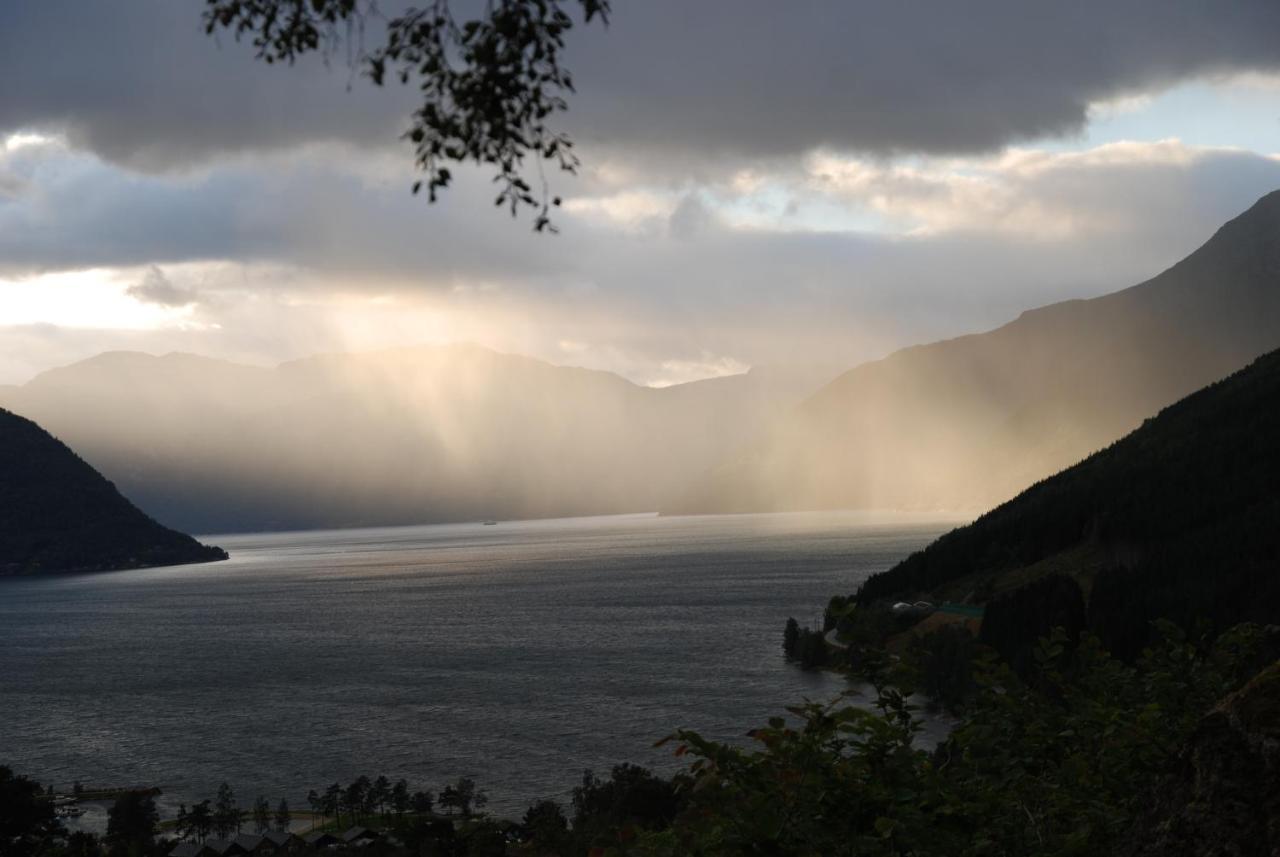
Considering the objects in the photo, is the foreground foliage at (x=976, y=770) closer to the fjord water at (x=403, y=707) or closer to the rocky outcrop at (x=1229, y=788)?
the rocky outcrop at (x=1229, y=788)

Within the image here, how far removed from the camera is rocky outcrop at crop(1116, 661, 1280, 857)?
7.06m

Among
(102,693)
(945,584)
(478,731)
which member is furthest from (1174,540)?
(102,693)

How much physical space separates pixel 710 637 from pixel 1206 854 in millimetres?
174304

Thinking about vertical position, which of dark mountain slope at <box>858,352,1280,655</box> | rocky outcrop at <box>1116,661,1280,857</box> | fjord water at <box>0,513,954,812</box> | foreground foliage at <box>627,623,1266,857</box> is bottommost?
fjord water at <box>0,513,954,812</box>

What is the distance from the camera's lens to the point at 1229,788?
7.27 metres

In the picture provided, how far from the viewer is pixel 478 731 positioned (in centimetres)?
12419

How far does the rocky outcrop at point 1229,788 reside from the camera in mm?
7062

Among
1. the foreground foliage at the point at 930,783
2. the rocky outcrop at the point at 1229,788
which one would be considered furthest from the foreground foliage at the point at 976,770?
the rocky outcrop at the point at 1229,788

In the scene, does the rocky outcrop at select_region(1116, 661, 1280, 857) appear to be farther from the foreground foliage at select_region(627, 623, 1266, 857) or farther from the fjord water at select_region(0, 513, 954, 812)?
the fjord water at select_region(0, 513, 954, 812)

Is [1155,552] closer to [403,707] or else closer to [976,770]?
[403,707]

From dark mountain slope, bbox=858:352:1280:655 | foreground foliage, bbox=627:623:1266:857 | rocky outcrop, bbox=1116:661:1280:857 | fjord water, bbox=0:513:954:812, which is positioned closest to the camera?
rocky outcrop, bbox=1116:661:1280:857

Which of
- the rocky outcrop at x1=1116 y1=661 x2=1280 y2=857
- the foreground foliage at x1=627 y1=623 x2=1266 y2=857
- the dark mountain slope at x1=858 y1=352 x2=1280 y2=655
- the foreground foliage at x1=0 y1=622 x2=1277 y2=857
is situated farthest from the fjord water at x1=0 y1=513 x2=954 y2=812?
the rocky outcrop at x1=1116 y1=661 x2=1280 y2=857

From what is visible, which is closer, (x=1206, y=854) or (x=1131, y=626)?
(x=1206, y=854)

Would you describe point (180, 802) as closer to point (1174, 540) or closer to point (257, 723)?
point (257, 723)
